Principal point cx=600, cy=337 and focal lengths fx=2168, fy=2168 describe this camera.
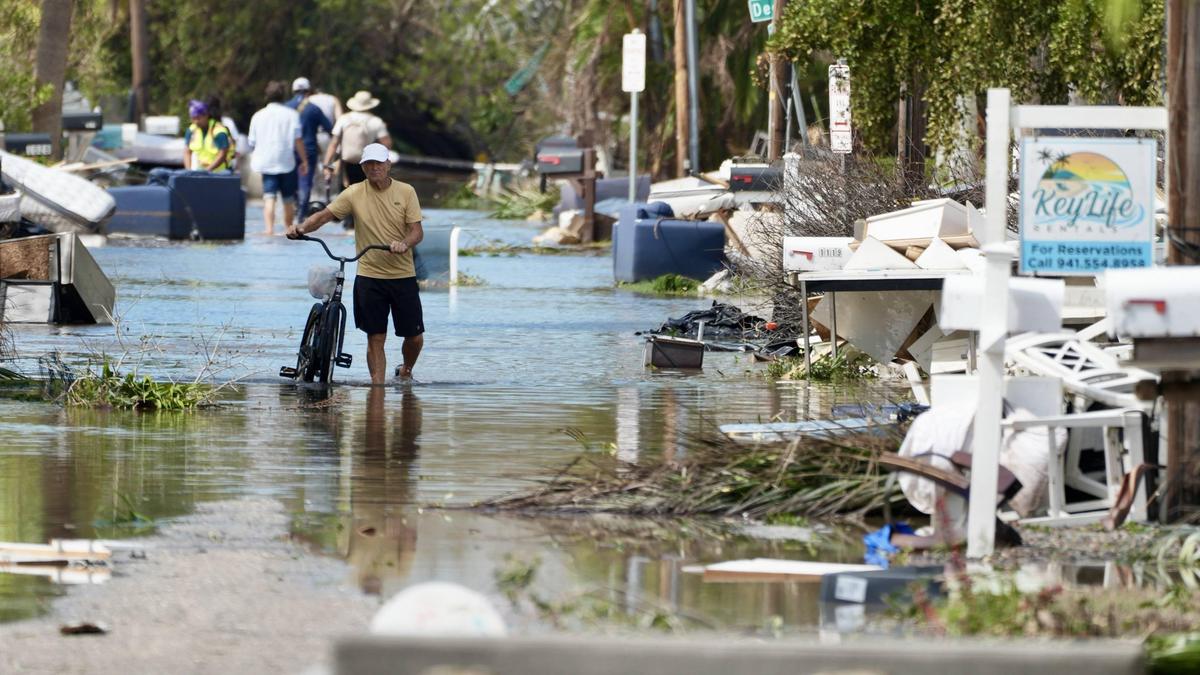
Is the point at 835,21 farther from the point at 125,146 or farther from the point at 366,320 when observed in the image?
the point at 125,146

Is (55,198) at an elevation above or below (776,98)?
below

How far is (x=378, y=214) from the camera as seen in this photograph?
13273 mm

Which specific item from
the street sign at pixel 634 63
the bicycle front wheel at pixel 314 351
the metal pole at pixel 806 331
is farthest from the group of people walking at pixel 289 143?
the metal pole at pixel 806 331

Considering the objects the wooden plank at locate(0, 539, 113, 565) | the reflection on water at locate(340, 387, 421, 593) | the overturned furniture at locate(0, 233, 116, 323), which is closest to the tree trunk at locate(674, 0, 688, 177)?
the overturned furniture at locate(0, 233, 116, 323)

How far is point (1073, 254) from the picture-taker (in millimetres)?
8188

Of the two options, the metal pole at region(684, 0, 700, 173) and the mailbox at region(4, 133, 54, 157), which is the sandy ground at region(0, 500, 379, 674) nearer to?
the mailbox at region(4, 133, 54, 157)

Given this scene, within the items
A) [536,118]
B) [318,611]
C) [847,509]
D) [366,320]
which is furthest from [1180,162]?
[536,118]

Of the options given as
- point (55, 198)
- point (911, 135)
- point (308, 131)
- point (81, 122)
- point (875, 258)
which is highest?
point (81, 122)

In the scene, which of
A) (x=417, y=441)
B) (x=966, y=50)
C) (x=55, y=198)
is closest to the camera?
(x=417, y=441)

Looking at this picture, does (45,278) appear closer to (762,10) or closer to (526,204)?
(762,10)

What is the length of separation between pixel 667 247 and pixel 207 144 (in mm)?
8869

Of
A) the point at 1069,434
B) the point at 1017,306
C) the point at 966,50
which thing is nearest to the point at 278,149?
the point at 966,50

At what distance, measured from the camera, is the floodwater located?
750 cm

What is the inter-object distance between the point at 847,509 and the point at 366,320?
5371mm
